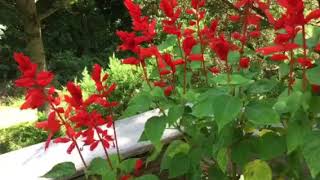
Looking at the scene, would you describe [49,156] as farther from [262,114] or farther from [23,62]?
[262,114]

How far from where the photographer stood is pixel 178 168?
211cm

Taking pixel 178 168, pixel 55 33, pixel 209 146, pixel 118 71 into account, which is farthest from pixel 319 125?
pixel 55 33

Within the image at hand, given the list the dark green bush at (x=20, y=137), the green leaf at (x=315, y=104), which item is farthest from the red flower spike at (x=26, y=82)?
the dark green bush at (x=20, y=137)

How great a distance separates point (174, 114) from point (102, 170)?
44 cm

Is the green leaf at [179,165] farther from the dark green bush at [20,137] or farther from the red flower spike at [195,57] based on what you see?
the dark green bush at [20,137]

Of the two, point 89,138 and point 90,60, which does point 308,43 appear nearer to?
point 89,138

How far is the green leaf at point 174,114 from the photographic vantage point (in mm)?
1835

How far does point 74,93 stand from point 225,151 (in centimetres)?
58

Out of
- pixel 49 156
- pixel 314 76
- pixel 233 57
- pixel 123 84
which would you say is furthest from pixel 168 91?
pixel 123 84

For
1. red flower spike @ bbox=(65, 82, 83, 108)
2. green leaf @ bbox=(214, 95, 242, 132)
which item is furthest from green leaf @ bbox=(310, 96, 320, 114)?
red flower spike @ bbox=(65, 82, 83, 108)

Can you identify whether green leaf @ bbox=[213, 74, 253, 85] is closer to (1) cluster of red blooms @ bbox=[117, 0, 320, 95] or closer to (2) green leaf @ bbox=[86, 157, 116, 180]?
(1) cluster of red blooms @ bbox=[117, 0, 320, 95]

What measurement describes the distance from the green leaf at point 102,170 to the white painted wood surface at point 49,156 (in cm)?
42

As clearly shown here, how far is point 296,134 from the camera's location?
64.9 inches

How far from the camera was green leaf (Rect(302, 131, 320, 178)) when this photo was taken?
1562 mm
